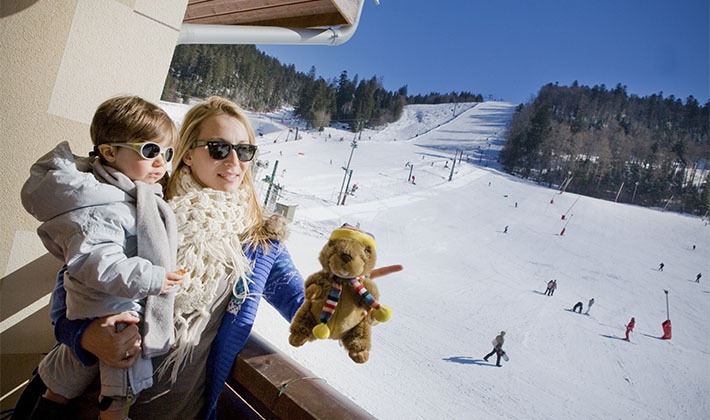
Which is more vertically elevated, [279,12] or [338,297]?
[279,12]

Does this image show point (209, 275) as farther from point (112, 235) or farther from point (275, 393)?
point (275, 393)

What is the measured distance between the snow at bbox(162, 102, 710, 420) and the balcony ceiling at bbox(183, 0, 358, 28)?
206 inches

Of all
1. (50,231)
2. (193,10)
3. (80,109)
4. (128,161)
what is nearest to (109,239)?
(50,231)

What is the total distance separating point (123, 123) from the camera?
1.09 meters

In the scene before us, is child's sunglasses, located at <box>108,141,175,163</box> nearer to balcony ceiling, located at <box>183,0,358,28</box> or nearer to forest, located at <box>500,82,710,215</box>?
balcony ceiling, located at <box>183,0,358,28</box>

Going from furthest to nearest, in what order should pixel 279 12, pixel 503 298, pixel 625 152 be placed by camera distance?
pixel 625 152 < pixel 503 298 < pixel 279 12

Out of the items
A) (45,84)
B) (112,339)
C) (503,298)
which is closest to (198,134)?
(112,339)

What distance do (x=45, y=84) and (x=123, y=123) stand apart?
78 cm

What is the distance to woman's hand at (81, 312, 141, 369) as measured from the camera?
975mm

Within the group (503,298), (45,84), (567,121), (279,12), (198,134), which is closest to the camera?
(198,134)

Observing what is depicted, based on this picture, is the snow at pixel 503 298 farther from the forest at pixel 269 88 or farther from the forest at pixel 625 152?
the forest at pixel 269 88

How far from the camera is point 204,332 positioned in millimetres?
1195

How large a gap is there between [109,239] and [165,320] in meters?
0.29

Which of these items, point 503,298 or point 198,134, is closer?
point 198,134
